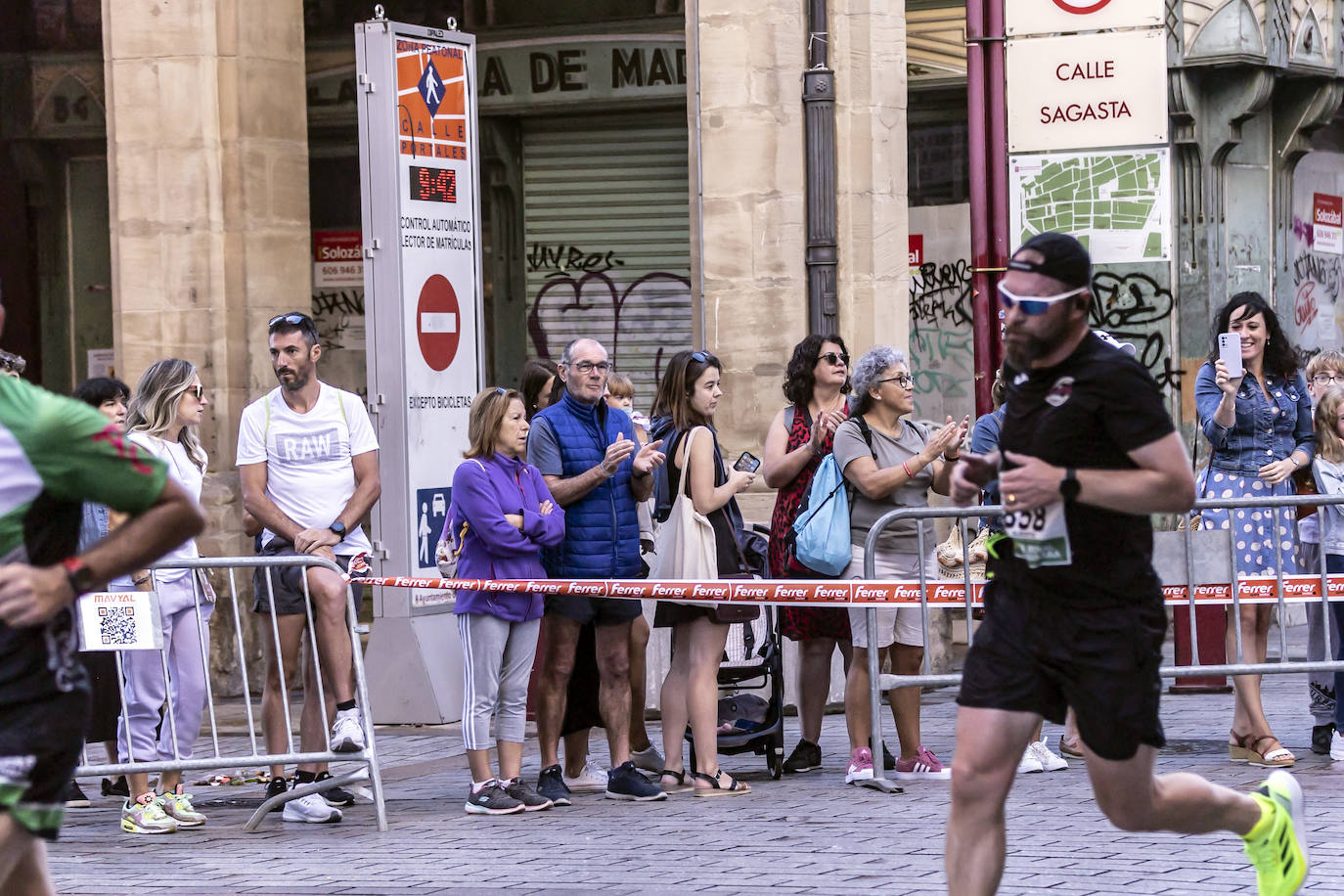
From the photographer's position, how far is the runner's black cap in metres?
5.11

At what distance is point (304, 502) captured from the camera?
8.66 m

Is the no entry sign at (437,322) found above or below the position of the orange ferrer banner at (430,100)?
below

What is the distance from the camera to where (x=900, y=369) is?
8875 mm

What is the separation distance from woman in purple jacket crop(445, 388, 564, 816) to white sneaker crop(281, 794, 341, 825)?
0.57 meters

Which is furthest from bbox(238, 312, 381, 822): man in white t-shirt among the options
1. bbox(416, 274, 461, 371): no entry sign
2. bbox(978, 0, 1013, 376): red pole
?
bbox(978, 0, 1013, 376): red pole

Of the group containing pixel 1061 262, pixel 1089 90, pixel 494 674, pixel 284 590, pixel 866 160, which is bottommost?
pixel 494 674

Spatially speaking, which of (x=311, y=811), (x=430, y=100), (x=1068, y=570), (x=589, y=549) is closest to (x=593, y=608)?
(x=589, y=549)

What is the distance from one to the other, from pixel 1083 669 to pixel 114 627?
4.48 meters

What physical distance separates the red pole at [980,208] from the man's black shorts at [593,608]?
14.3 feet

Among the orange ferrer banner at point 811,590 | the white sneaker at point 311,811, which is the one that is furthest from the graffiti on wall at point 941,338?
the white sneaker at point 311,811

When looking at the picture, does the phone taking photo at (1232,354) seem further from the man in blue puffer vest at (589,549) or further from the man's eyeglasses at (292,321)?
the man's eyeglasses at (292,321)

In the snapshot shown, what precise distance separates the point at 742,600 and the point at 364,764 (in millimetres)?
1735

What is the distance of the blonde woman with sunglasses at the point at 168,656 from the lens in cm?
834

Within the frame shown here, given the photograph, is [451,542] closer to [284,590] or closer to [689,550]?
[284,590]
